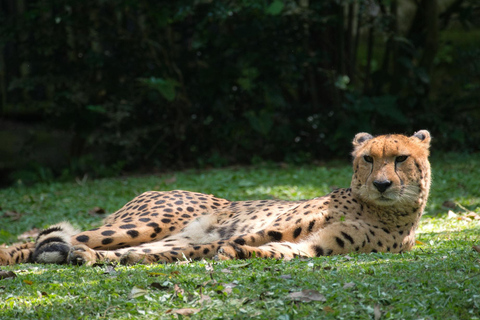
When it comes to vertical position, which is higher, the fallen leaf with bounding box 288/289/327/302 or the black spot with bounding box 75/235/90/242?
the fallen leaf with bounding box 288/289/327/302

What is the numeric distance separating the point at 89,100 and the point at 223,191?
4044 mm

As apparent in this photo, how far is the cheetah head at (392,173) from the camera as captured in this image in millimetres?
3996

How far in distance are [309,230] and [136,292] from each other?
1.65 m

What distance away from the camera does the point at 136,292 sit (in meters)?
2.89

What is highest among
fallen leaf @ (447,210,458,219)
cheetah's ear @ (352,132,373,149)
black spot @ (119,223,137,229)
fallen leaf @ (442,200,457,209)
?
cheetah's ear @ (352,132,373,149)

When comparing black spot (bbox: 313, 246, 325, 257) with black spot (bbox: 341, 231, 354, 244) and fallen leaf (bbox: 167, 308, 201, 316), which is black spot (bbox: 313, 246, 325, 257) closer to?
black spot (bbox: 341, 231, 354, 244)

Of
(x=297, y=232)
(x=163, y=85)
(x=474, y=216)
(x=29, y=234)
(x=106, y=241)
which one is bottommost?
(x=29, y=234)


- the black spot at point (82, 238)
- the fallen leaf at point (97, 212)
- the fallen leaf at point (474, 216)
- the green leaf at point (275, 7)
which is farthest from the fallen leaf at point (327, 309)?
the green leaf at point (275, 7)

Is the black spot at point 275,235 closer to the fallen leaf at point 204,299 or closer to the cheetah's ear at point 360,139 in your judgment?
the cheetah's ear at point 360,139

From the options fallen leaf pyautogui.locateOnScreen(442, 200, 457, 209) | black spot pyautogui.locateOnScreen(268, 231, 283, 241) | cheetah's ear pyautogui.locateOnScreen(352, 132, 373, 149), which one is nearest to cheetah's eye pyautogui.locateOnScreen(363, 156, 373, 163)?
cheetah's ear pyautogui.locateOnScreen(352, 132, 373, 149)

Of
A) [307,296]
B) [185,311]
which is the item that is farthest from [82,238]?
[307,296]

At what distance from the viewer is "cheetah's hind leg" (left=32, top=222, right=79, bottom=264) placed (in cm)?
406

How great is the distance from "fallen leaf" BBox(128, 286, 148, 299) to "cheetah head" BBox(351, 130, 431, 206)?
74.0 inches

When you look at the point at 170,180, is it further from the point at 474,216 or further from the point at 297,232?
the point at 297,232
